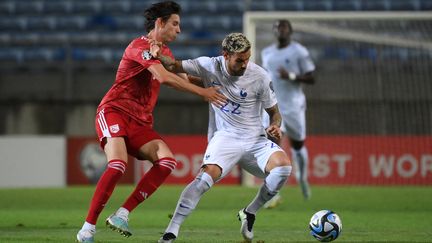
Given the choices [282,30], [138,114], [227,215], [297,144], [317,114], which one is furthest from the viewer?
[317,114]

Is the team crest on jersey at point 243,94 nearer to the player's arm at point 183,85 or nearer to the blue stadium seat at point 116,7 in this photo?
the player's arm at point 183,85

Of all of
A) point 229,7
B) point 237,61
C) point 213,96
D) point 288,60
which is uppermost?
point 237,61

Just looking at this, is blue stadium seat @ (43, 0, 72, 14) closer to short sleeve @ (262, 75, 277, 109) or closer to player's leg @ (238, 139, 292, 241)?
short sleeve @ (262, 75, 277, 109)

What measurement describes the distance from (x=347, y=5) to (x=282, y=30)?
959 centimetres

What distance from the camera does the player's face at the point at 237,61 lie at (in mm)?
7961

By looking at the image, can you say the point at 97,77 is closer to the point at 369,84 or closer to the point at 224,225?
the point at 369,84

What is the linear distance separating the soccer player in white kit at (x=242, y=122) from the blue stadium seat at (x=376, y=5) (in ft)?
47.7

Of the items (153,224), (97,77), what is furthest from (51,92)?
(153,224)

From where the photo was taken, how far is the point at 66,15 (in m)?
23.2

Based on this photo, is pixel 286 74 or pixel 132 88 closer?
pixel 132 88

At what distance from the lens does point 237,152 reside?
8.20 m

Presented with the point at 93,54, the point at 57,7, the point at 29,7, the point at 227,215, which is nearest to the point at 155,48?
the point at 227,215

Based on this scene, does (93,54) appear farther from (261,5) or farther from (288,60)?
(288,60)

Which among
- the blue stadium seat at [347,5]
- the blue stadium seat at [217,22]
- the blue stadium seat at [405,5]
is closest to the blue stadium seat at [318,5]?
the blue stadium seat at [347,5]
